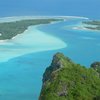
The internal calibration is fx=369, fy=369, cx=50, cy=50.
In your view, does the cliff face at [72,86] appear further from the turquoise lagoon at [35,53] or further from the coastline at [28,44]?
the coastline at [28,44]

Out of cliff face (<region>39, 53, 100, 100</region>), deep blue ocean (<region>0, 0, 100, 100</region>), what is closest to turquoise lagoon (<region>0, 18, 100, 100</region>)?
deep blue ocean (<region>0, 0, 100, 100</region>)

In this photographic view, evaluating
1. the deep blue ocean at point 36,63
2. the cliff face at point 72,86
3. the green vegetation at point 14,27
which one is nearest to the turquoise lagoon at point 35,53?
the deep blue ocean at point 36,63

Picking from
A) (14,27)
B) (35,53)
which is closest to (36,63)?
(35,53)

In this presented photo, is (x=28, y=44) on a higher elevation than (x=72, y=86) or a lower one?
lower

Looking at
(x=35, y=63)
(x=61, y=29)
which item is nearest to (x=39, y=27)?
(x=61, y=29)

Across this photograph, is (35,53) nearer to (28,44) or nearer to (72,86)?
(28,44)

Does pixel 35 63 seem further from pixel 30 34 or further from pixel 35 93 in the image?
pixel 30 34

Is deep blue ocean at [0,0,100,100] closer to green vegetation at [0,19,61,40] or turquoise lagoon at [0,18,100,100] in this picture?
turquoise lagoon at [0,18,100,100]
